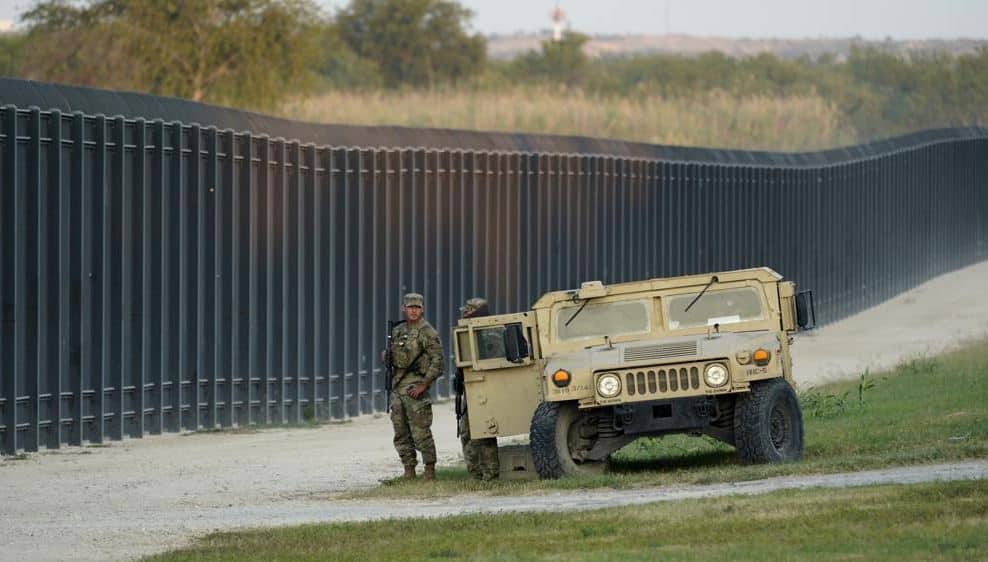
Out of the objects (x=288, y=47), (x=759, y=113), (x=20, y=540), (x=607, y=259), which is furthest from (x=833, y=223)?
(x=20, y=540)

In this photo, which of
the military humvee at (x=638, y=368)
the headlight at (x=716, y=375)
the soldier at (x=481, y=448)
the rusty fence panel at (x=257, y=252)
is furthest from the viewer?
the rusty fence panel at (x=257, y=252)

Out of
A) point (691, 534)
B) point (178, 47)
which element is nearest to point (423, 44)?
point (178, 47)

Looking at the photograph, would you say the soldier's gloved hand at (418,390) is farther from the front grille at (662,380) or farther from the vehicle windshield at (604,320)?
the front grille at (662,380)

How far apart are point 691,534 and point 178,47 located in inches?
2000

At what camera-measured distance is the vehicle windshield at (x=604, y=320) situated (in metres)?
18.0

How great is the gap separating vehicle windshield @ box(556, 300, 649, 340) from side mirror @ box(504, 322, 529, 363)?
1.71 feet

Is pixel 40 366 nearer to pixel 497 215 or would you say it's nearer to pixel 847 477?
pixel 847 477

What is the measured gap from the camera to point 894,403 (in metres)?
23.7

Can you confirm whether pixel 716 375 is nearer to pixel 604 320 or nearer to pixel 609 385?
pixel 609 385

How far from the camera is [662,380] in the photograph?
17.0m

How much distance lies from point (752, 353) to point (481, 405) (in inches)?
95.0

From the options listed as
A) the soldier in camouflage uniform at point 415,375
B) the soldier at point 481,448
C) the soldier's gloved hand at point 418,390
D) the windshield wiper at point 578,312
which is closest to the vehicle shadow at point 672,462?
the soldier at point 481,448

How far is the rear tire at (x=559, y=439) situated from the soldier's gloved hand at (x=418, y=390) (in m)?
1.16

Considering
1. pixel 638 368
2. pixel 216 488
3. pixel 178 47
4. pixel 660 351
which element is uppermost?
pixel 178 47
